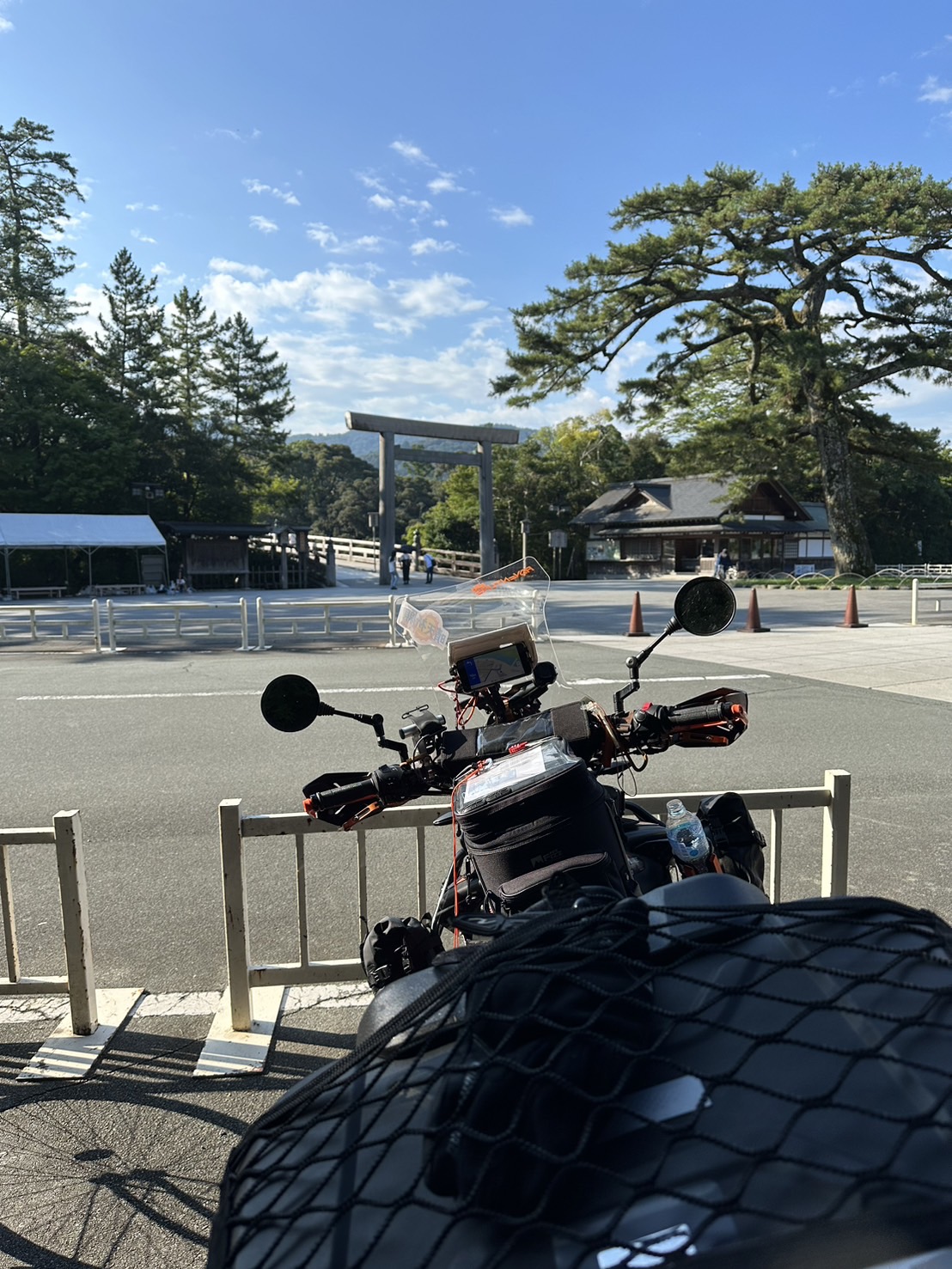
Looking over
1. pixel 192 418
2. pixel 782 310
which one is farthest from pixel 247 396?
pixel 782 310

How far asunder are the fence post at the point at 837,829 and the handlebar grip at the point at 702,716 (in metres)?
1.26

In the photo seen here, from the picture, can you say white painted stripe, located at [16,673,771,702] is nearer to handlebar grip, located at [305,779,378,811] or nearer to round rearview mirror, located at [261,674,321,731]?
round rearview mirror, located at [261,674,321,731]

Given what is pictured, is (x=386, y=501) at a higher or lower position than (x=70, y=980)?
higher

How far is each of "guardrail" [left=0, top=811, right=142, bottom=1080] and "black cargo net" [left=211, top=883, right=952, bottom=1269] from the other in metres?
2.27

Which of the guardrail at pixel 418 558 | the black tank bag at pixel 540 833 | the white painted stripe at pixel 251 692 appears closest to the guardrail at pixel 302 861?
the black tank bag at pixel 540 833

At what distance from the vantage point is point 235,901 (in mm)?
3090

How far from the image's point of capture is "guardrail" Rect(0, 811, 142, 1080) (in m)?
3.01

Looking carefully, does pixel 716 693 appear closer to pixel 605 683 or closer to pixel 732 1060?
pixel 732 1060

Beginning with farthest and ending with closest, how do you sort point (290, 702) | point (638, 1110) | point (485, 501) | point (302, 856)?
point (485, 501), point (302, 856), point (290, 702), point (638, 1110)

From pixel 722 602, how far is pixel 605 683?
8316mm

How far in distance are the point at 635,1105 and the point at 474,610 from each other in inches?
90.4

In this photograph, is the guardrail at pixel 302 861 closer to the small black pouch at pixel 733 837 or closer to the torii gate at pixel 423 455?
the small black pouch at pixel 733 837

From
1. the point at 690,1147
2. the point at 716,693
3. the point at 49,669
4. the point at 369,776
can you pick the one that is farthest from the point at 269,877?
the point at 49,669

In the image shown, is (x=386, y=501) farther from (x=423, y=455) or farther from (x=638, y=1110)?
(x=638, y=1110)
